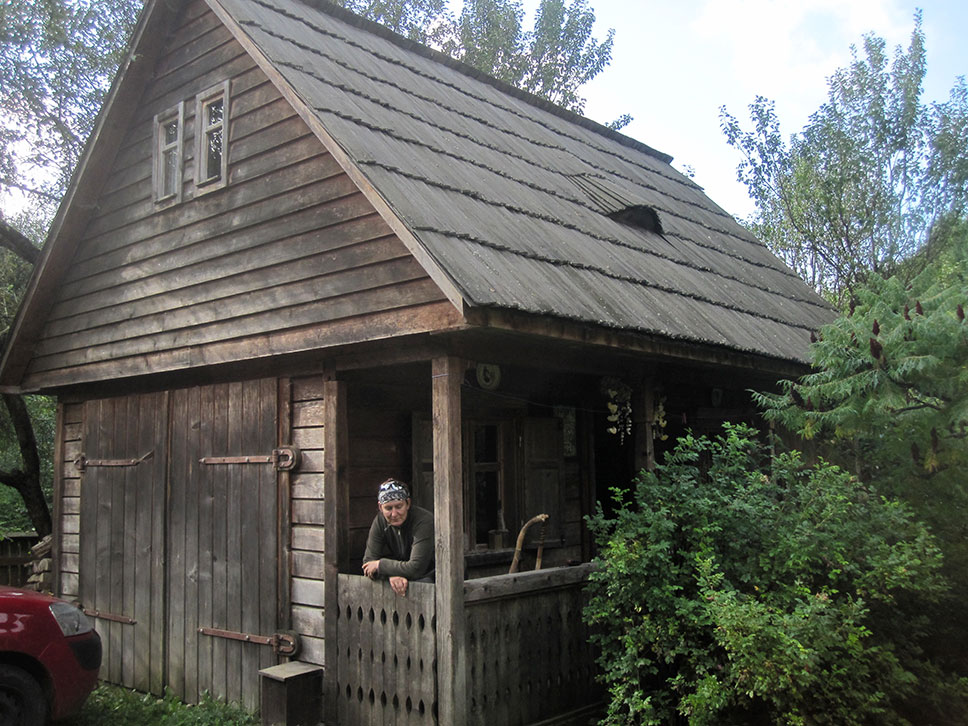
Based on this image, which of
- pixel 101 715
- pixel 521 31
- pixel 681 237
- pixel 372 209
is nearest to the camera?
pixel 372 209

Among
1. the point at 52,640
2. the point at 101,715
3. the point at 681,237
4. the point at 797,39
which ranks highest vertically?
the point at 797,39

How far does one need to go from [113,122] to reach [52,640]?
5417 mm

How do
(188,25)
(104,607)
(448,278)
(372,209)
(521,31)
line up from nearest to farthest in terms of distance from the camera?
(448,278)
(372,209)
(188,25)
(104,607)
(521,31)

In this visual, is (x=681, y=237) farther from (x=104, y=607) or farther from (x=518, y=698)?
(x=104, y=607)

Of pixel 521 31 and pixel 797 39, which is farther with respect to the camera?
pixel 797 39

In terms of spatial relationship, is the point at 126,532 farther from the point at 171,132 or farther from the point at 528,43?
the point at 528,43

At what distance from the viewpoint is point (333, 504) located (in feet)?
23.9

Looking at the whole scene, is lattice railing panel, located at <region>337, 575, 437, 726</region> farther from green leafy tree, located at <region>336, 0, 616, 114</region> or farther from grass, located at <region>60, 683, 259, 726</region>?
green leafy tree, located at <region>336, 0, 616, 114</region>

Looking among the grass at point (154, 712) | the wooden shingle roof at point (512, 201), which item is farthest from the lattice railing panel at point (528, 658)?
the grass at point (154, 712)

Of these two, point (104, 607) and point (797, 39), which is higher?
point (797, 39)

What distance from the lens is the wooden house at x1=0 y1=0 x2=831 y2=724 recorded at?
256 inches

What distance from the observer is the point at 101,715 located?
8219mm

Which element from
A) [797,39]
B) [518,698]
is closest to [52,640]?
[518,698]

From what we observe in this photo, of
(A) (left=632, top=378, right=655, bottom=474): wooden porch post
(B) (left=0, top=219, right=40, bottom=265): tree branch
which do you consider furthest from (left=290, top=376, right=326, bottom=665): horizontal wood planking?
(B) (left=0, top=219, right=40, bottom=265): tree branch
